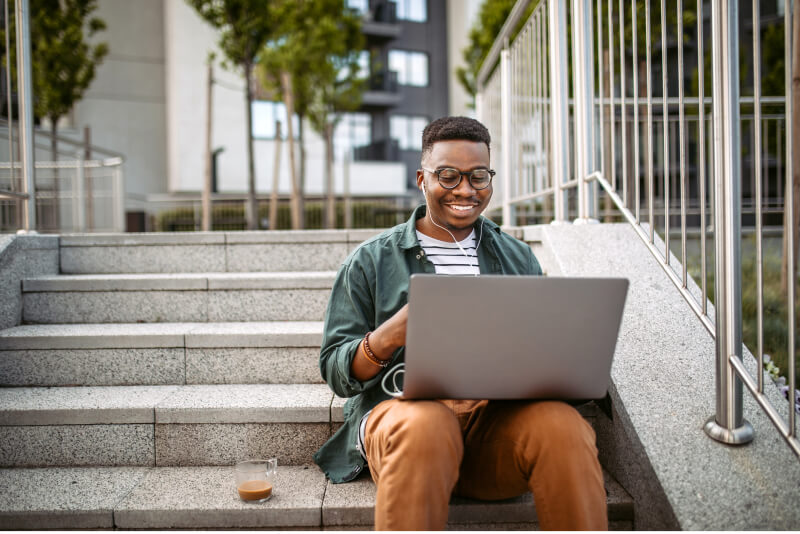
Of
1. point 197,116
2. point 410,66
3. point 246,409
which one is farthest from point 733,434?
point 410,66

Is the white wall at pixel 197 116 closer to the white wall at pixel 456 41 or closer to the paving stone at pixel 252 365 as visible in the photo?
the white wall at pixel 456 41

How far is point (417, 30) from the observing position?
19875mm

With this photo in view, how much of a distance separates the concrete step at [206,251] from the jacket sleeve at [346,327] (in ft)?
4.67

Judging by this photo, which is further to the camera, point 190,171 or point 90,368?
point 190,171

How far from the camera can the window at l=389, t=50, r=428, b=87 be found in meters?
19.7

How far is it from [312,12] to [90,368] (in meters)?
8.65

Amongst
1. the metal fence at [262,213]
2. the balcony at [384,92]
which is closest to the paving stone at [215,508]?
the metal fence at [262,213]

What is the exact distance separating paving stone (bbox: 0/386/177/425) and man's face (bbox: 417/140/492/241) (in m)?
1.24

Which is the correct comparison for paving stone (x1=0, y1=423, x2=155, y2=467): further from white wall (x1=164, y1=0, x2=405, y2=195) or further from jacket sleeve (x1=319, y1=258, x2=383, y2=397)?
white wall (x1=164, y1=0, x2=405, y2=195)

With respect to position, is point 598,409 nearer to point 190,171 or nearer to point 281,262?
point 281,262

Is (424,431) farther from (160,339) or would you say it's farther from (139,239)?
(139,239)

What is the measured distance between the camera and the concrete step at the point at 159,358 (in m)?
2.34

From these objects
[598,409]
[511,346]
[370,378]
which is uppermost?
[511,346]

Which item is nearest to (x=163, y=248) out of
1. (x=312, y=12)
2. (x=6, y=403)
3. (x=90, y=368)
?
(x=90, y=368)
